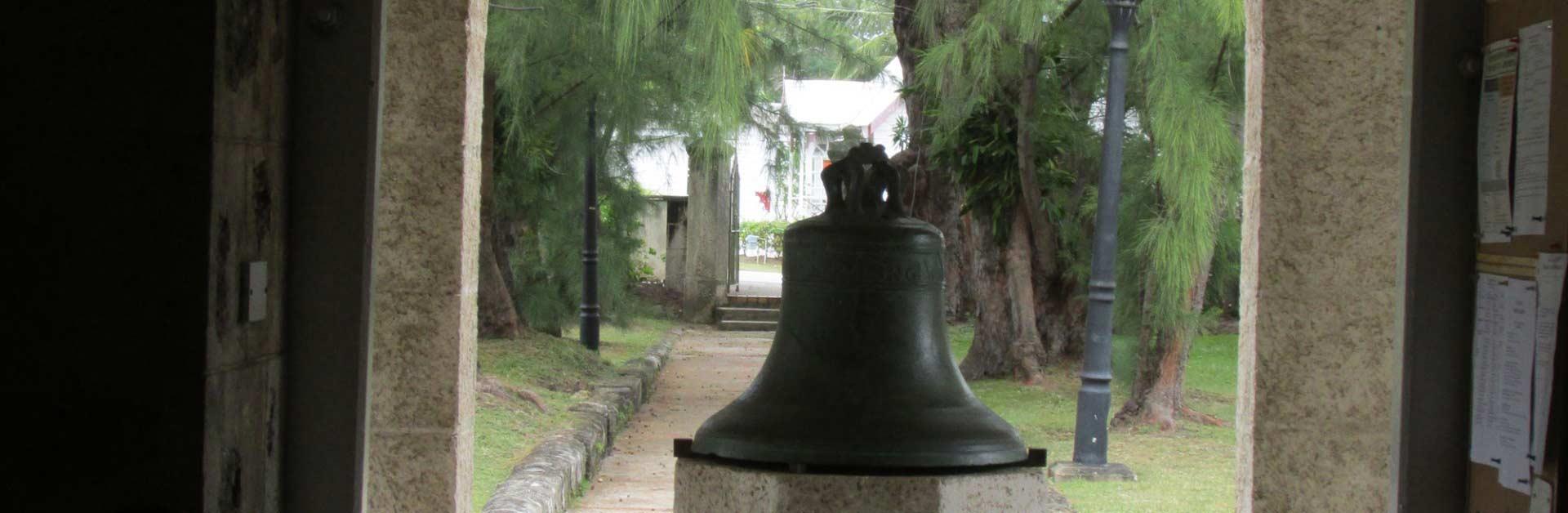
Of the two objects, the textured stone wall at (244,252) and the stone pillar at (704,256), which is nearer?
the textured stone wall at (244,252)

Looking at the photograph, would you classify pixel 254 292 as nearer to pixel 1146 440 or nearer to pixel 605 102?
pixel 1146 440

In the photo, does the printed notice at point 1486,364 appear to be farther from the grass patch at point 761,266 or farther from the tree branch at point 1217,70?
the grass patch at point 761,266

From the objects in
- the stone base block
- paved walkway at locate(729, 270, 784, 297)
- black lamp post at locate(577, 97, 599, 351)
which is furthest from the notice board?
paved walkway at locate(729, 270, 784, 297)

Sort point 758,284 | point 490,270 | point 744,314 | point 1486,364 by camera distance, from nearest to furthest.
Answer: point 1486,364 < point 490,270 < point 744,314 < point 758,284

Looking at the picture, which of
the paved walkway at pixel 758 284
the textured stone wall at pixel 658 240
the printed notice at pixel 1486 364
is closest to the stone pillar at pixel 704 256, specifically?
the paved walkway at pixel 758 284

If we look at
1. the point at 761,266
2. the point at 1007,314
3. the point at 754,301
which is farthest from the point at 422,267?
the point at 761,266

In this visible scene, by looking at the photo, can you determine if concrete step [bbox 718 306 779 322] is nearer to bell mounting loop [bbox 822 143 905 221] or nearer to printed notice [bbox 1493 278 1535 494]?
bell mounting loop [bbox 822 143 905 221]

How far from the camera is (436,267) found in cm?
365

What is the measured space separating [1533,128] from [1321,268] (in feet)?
5.34

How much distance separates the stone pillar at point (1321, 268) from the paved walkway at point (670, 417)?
1.45 m

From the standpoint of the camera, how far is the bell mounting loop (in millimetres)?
2686

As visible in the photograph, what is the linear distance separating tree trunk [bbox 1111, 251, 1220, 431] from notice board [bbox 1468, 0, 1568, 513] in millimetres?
6587

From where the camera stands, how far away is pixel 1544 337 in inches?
69.5

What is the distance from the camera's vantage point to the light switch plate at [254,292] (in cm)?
→ 220
